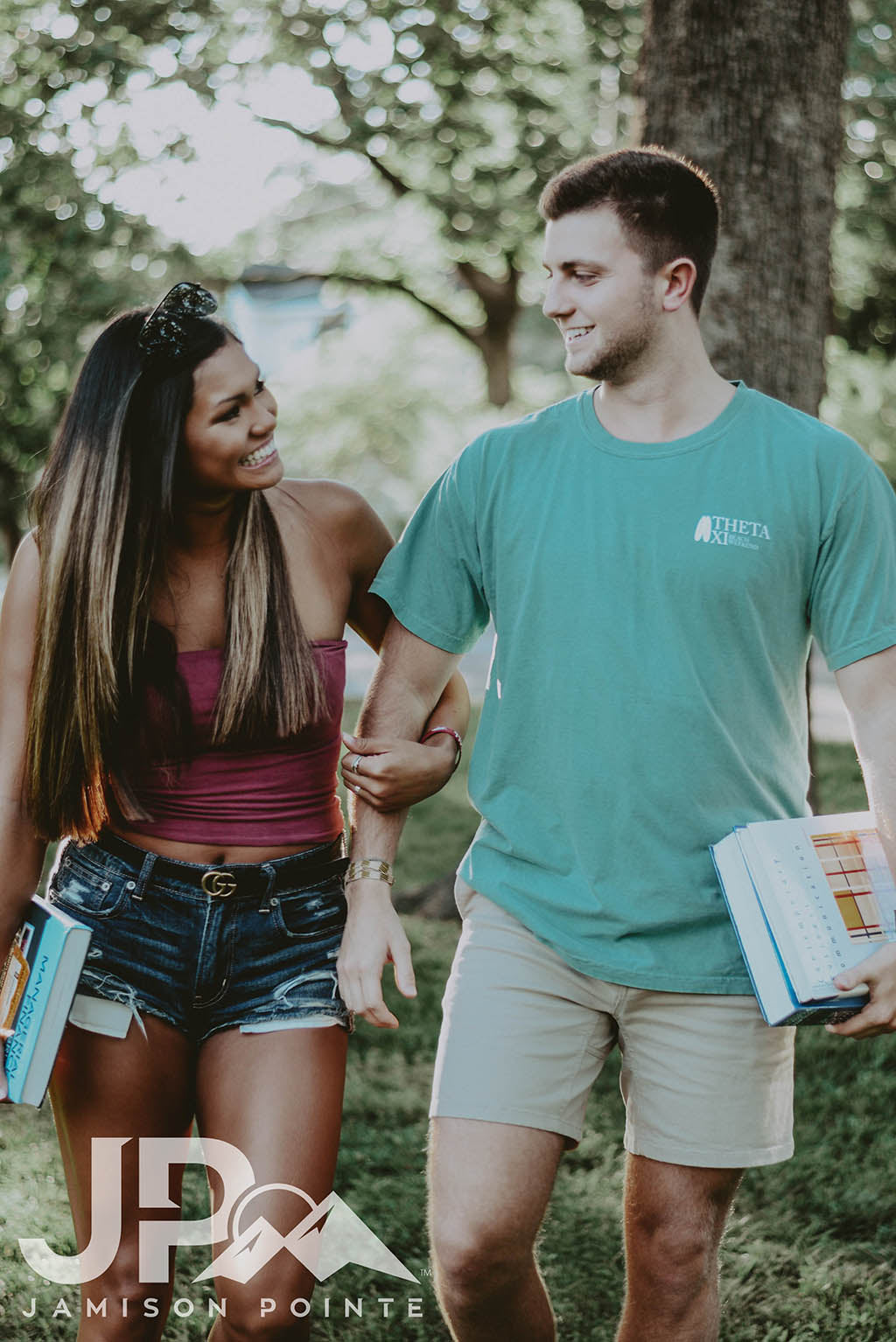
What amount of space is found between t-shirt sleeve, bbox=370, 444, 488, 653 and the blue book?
960mm

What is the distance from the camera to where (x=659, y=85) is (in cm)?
521

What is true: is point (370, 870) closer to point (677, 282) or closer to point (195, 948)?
point (195, 948)

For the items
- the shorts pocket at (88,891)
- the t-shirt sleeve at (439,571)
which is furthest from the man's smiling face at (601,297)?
the shorts pocket at (88,891)

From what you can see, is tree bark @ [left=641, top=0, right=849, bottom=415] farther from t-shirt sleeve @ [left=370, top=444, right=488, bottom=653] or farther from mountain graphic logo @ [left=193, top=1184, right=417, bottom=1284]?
mountain graphic logo @ [left=193, top=1184, right=417, bottom=1284]

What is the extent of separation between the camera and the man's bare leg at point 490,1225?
2.54 metres

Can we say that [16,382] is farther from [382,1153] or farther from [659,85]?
[382,1153]

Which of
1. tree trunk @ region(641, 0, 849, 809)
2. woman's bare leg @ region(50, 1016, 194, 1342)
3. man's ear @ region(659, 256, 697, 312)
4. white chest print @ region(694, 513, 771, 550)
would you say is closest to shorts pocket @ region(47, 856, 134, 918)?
woman's bare leg @ region(50, 1016, 194, 1342)

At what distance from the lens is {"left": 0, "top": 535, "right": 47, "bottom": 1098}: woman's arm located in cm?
278

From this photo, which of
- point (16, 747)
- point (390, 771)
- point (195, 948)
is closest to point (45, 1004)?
point (195, 948)

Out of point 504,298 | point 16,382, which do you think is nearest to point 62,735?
point 16,382

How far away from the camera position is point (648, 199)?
9.10 ft

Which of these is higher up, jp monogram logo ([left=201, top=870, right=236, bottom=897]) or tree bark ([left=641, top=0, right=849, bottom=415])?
tree bark ([left=641, top=0, right=849, bottom=415])

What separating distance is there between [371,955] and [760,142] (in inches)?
145

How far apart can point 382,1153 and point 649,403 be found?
282 cm
